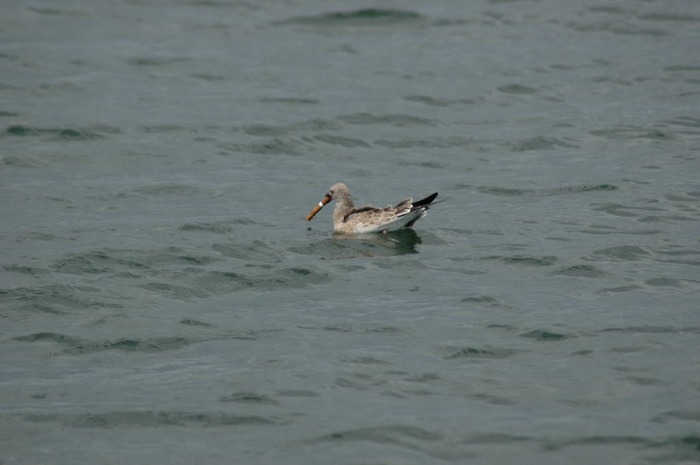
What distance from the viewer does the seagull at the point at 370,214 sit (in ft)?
58.4

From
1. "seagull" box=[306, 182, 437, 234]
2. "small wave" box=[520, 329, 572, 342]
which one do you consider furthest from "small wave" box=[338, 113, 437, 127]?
"small wave" box=[520, 329, 572, 342]

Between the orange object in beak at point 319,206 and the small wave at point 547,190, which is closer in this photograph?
the orange object in beak at point 319,206

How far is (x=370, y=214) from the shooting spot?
59.9ft

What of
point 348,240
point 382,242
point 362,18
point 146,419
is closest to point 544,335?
point 382,242

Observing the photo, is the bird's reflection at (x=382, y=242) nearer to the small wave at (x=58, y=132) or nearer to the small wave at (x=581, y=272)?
the small wave at (x=581, y=272)

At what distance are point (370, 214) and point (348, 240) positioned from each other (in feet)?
1.62

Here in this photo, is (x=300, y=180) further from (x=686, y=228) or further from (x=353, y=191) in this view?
(x=686, y=228)

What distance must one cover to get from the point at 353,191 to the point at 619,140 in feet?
18.0

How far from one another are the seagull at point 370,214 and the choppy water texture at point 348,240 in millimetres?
311

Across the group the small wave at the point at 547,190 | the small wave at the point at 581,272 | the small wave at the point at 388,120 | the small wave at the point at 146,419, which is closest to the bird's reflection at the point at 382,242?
the small wave at the point at 581,272

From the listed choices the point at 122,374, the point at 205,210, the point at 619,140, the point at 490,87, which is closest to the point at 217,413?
the point at 122,374

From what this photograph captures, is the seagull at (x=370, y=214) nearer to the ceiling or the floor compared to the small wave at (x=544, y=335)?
nearer to the ceiling

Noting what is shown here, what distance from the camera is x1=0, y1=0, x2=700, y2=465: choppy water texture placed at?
12117mm

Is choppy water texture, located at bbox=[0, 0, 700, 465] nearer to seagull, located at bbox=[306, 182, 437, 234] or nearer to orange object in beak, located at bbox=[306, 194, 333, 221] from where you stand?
orange object in beak, located at bbox=[306, 194, 333, 221]
